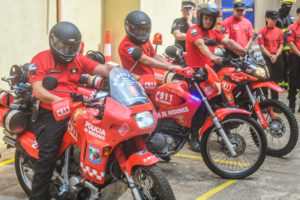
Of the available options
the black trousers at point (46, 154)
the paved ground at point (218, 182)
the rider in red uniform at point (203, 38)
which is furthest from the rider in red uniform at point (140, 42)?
the black trousers at point (46, 154)

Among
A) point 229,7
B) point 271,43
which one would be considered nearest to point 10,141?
point 271,43

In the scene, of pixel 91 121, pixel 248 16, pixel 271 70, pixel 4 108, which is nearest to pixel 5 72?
pixel 4 108

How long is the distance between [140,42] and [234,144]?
1627 mm

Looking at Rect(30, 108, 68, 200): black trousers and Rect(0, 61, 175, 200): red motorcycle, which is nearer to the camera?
Rect(0, 61, 175, 200): red motorcycle

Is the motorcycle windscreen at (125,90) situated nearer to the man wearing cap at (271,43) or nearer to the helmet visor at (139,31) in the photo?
the helmet visor at (139,31)

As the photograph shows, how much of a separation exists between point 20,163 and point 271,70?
671 centimetres

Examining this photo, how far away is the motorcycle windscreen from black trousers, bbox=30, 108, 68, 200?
30.2 inches

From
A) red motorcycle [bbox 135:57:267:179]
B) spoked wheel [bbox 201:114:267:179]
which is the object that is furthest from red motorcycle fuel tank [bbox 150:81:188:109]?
spoked wheel [bbox 201:114:267:179]

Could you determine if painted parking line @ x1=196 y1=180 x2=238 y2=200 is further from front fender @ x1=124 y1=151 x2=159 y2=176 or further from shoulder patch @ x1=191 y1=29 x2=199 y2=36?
shoulder patch @ x1=191 y1=29 x2=199 y2=36

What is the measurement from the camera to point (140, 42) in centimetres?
517

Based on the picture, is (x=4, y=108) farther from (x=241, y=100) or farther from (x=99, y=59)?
(x=241, y=100)

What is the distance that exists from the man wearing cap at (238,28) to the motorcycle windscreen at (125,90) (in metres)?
5.31

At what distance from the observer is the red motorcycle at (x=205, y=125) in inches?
191

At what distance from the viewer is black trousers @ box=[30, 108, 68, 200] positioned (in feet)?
12.1
